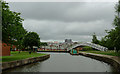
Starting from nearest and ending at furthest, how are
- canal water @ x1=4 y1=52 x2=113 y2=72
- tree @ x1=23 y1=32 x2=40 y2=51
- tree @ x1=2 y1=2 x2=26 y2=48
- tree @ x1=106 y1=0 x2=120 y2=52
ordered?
canal water @ x1=4 y1=52 x2=113 y2=72
tree @ x1=2 y1=2 x2=26 y2=48
tree @ x1=106 y1=0 x2=120 y2=52
tree @ x1=23 y1=32 x2=40 y2=51

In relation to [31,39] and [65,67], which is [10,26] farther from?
[31,39]

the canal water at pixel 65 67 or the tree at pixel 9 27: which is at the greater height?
the tree at pixel 9 27

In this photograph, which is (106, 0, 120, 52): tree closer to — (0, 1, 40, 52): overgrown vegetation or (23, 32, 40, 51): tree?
(0, 1, 40, 52): overgrown vegetation

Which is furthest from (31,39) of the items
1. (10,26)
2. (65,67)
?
(65,67)

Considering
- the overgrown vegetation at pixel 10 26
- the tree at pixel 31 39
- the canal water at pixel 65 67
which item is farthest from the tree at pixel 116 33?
the tree at pixel 31 39

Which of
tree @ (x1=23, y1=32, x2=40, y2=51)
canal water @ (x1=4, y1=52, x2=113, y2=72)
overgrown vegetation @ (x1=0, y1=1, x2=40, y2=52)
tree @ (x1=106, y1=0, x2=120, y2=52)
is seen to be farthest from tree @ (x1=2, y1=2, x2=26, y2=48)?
tree @ (x1=23, y1=32, x2=40, y2=51)

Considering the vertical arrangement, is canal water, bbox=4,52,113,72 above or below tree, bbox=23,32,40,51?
below

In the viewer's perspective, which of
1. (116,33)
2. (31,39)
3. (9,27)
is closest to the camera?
(9,27)

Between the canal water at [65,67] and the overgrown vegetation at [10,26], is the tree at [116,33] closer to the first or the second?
the canal water at [65,67]

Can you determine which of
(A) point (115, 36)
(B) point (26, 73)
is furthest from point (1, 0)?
(A) point (115, 36)

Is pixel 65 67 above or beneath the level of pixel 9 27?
beneath

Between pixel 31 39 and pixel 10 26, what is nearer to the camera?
pixel 10 26

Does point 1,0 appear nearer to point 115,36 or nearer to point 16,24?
point 16,24

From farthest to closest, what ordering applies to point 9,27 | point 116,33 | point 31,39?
point 31,39, point 116,33, point 9,27
